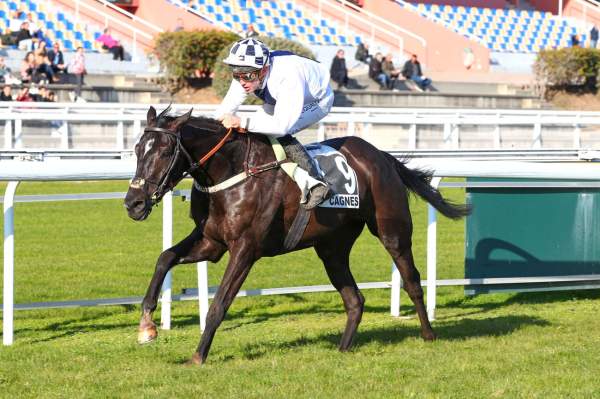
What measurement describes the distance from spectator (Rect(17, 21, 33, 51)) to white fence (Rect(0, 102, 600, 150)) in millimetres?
6236

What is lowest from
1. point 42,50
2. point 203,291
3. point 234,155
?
point 203,291

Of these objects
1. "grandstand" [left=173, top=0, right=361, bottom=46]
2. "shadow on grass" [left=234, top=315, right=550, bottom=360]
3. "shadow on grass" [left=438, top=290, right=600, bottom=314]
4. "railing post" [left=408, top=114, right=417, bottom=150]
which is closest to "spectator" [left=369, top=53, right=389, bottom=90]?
"grandstand" [left=173, top=0, right=361, bottom=46]

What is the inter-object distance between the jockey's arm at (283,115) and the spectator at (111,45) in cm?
2014

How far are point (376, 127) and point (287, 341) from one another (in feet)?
38.5

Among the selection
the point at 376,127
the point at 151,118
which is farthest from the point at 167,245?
the point at 376,127

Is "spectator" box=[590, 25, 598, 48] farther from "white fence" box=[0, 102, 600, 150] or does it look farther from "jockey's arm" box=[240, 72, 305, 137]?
"jockey's arm" box=[240, 72, 305, 137]

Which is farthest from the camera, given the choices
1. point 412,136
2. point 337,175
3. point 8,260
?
point 412,136

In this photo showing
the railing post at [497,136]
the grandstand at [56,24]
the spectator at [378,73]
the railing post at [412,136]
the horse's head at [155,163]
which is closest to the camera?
the horse's head at [155,163]

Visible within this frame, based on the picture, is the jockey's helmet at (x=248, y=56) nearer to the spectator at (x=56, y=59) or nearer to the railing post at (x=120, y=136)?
the railing post at (x=120, y=136)

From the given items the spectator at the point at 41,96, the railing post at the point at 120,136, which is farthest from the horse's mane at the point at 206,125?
the spectator at the point at 41,96

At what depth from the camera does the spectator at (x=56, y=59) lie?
22.5 metres

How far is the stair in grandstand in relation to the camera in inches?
1369

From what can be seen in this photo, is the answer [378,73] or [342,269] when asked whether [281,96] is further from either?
[378,73]

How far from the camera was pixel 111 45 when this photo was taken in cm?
2569
